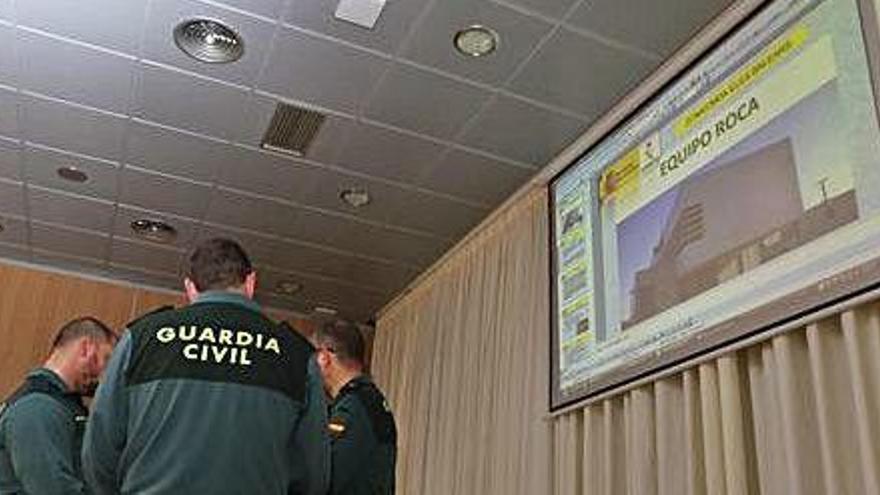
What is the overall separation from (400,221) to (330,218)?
1.40 ft

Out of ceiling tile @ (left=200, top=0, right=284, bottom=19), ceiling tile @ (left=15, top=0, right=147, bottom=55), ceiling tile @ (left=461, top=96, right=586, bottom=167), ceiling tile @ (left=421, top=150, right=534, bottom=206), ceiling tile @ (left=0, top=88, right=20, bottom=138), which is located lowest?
ceiling tile @ (left=421, top=150, right=534, bottom=206)

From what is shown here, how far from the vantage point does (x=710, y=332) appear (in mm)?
2781

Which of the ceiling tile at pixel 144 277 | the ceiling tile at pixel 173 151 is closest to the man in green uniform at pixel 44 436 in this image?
the ceiling tile at pixel 173 151

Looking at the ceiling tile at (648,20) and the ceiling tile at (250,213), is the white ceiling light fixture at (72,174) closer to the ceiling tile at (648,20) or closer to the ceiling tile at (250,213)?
the ceiling tile at (250,213)

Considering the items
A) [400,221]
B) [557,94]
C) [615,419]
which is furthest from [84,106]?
[615,419]

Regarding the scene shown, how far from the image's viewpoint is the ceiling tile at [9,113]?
3914mm

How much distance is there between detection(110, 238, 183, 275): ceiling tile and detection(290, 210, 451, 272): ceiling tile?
1041 millimetres

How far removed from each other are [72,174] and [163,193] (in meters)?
0.50

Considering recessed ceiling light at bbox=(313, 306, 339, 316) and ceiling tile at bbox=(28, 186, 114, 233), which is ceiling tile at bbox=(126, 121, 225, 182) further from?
recessed ceiling light at bbox=(313, 306, 339, 316)

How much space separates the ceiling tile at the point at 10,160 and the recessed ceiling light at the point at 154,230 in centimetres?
77

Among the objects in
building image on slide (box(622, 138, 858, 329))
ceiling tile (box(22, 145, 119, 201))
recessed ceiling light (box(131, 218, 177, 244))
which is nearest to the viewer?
building image on slide (box(622, 138, 858, 329))

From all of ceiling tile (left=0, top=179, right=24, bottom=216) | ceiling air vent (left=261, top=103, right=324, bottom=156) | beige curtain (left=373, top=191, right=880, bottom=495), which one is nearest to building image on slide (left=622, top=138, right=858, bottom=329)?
beige curtain (left=373, top=191, right=880, bottom=495)

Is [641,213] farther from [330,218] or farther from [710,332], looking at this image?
[330,218]

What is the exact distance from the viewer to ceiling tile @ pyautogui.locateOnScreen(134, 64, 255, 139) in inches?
148
